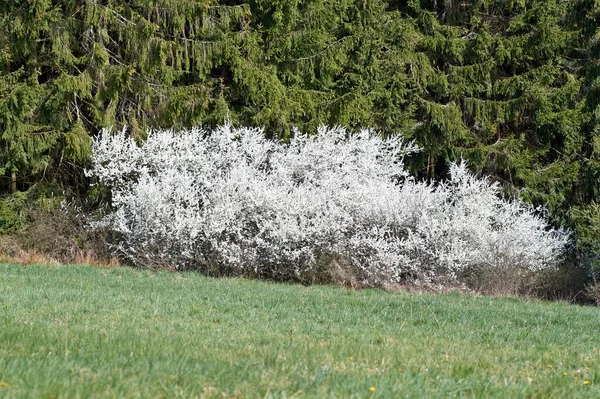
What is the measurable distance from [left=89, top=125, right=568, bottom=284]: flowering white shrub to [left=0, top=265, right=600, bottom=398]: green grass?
455 centimetres

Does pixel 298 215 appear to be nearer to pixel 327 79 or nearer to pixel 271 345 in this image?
pixel 327 79

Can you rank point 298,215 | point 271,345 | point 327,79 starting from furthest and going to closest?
point 327,79 → point 298,215 → point 271,345

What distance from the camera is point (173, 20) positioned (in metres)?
21.1

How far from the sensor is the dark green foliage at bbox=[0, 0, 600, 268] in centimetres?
2017

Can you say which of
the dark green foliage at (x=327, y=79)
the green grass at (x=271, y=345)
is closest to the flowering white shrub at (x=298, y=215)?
the dark green foliage at (x=327, y=79)

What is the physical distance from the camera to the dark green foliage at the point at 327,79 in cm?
2017

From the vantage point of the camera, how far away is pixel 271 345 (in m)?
7.05

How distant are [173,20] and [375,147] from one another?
6.77m

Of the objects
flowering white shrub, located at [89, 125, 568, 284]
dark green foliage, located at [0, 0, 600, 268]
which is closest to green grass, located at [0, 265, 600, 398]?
flowering white shrub, located at [89, 125, 568, 284]

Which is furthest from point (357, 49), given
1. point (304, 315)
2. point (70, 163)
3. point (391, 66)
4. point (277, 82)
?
point (304, 315)

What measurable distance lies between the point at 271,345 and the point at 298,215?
1157 cm

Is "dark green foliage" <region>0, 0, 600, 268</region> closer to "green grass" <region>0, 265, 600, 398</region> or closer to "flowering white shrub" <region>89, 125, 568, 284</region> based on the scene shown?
"flowering white shrub" <region>89, 125, 568, 284</region>

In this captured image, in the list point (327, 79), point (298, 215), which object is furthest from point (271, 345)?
point (327, 79)

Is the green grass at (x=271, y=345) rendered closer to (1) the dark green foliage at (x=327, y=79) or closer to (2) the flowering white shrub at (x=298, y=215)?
(2) the flowering white shrub at (x=298, y=215)
